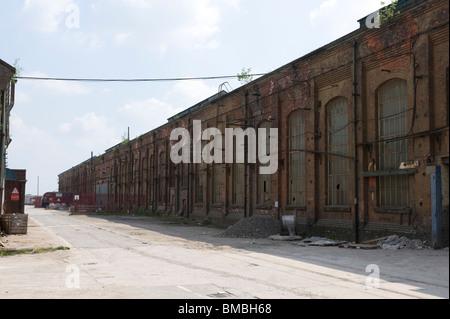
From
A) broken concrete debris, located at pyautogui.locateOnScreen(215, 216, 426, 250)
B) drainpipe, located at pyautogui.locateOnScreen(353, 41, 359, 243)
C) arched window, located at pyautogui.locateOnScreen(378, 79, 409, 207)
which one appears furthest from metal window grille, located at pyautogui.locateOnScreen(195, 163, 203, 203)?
arched window, located at pyautogui.locateOnScreen(378, 79, 409, 207)

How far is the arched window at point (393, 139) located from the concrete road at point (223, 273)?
2.85m

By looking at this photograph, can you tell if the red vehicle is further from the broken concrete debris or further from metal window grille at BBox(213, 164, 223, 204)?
the broken concrete debris

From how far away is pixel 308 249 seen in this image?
15914 millimetres

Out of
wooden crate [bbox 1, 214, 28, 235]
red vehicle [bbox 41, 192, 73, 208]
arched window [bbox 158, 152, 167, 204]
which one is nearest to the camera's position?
wooden crate [bbox 1, 214, 28, 235]

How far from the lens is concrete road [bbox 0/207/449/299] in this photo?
7.94m

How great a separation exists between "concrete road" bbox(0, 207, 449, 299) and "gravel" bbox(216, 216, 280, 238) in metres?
4.39

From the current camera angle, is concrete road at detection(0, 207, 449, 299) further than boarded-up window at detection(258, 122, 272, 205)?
No

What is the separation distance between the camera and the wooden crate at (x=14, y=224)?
21.0 metres

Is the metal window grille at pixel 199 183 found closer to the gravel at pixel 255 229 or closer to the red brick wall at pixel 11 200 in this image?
the gravel at pixel 255 229
